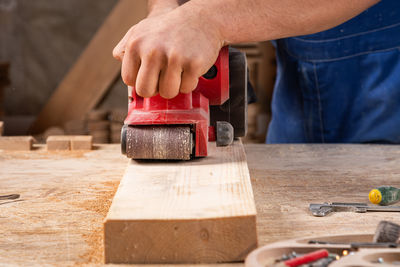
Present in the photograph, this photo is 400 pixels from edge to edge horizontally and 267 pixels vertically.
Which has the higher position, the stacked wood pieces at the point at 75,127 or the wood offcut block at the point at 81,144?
the wood offcut block at the point at 81,144

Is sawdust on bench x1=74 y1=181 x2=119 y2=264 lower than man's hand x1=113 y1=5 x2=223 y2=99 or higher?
lower

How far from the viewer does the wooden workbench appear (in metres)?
0.99

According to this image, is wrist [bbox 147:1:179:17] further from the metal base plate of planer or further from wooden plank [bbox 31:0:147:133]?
wooden plank [bbox 31:0:147:133]

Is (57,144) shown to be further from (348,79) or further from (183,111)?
(348,79)

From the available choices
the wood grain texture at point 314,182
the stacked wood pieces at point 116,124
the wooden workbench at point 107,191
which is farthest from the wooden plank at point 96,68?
the wood grain texture at point 314,182

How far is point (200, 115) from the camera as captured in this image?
4.42 ft

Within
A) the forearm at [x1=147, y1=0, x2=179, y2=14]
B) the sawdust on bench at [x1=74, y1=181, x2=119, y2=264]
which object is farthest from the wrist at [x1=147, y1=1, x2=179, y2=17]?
the sawdust on bench at [x1=74, y1=181, x2=119, y2=264]

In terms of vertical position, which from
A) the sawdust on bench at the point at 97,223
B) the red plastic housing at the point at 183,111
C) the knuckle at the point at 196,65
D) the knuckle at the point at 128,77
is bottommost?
the sawdust on bench at the point at 97,223

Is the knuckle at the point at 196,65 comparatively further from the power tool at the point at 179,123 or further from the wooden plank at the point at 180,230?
the wooden plank at the point at 180,230

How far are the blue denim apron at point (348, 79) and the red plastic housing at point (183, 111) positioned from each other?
78cm

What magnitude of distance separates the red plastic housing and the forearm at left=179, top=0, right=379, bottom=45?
10 centimetres

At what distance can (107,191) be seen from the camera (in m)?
1.35

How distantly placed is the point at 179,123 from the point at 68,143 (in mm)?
725

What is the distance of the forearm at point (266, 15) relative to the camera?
1331mm
